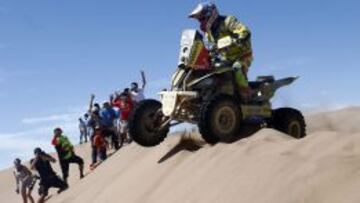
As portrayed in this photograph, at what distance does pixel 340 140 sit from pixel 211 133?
2.63m

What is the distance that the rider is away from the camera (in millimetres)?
11070

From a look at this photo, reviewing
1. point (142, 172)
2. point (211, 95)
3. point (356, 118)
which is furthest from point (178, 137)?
point (356, 118)

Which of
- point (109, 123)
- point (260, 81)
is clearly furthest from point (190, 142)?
point (109, 123)

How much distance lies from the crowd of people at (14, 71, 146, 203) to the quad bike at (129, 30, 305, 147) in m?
3.98

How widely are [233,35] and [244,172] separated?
338cm

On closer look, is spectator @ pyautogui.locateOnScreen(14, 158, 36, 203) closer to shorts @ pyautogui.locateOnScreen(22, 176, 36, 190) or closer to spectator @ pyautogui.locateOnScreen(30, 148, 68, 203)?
shorts @ pyautogui.locateOnScreen(22, 176, 36, 190)

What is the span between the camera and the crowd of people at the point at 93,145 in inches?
621

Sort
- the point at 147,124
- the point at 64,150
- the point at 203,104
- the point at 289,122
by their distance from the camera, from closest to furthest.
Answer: the point at 203,104, the point at 147,124, the point at 289,122, the point at 64,150

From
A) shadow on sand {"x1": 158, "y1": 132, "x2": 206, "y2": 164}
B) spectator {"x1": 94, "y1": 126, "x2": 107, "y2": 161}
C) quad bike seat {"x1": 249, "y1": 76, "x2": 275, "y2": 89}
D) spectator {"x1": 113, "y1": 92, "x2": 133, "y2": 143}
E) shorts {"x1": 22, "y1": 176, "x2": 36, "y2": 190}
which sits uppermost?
quad bike seat {"x1": 249, "y1": 76, "x2": 275, "y2": 89}

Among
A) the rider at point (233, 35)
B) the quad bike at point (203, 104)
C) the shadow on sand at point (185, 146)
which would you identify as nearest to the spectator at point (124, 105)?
the shadow on sand at point (185, 146)

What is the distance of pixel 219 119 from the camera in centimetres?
1034

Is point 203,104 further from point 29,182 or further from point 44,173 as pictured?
point 29,182

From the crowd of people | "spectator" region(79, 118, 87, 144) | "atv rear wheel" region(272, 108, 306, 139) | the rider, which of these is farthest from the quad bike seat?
"spectator" region(79, 118, 87, 144)

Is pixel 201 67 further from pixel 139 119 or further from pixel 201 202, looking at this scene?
pixel 201 202
